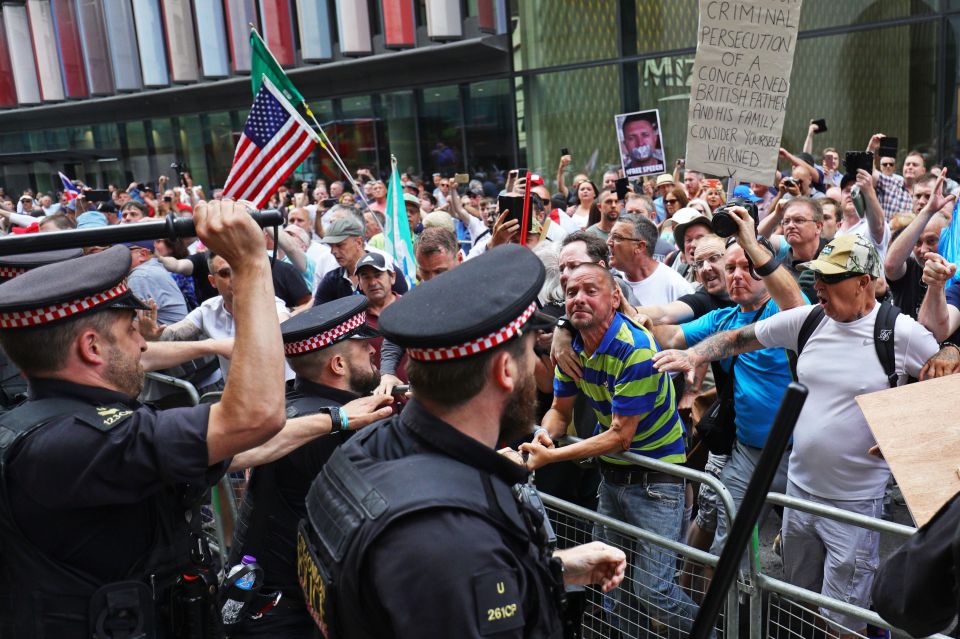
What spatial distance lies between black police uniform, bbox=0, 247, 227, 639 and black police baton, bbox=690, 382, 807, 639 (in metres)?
1.32

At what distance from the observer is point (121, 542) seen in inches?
97.0

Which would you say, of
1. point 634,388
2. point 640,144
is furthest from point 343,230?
point 640,144

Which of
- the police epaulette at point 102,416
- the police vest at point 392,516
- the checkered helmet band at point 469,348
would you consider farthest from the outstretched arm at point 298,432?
the checkered helmet band at point 469,348

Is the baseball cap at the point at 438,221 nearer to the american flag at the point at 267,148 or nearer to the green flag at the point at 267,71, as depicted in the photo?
the green flag at the point at 267,71

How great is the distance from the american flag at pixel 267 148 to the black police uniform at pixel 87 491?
9.71ft

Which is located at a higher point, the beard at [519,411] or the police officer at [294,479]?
the beard at [519,411]

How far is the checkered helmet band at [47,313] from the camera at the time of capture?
2.45 m

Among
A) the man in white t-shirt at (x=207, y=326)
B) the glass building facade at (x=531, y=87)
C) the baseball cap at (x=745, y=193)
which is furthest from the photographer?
the glass building facade at (x=531, y=87)

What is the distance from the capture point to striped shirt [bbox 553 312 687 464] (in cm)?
383

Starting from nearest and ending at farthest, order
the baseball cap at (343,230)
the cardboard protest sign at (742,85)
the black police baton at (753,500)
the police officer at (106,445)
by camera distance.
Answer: the black police baton at (753,500), the police officer at (106,445), the cardboard protest sign at (742,85), the baseball cap at (343,230)

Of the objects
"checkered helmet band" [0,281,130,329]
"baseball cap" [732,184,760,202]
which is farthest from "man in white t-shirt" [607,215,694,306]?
"checkered helmet band" [0,281,130,329]

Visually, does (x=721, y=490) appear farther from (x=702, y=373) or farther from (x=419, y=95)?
(x=419, y=95)

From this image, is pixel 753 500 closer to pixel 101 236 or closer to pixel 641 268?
pixel 101 236

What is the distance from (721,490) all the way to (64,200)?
18461 millimetres
